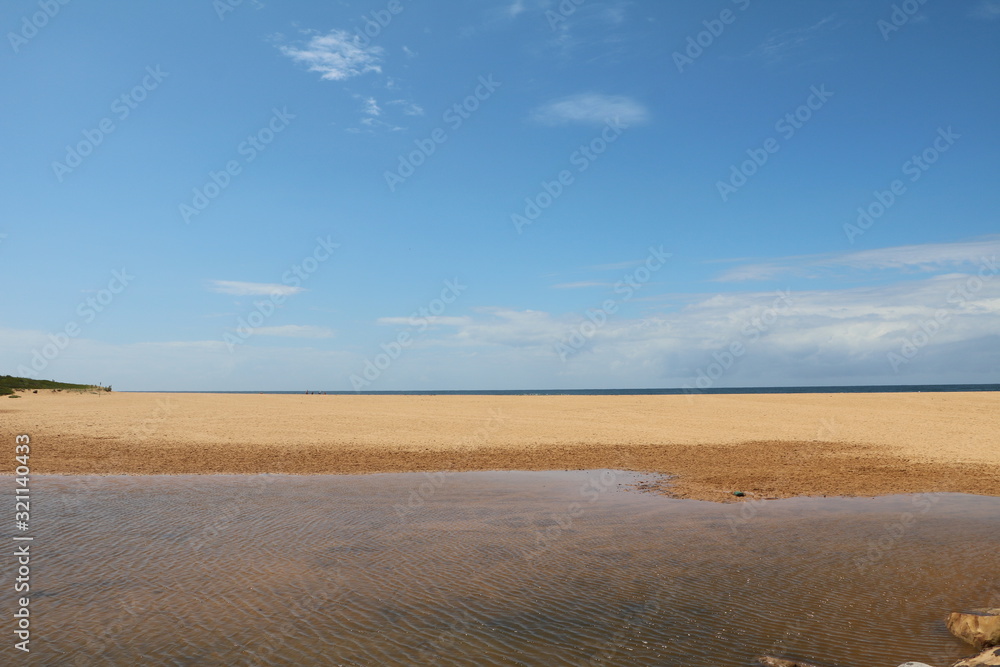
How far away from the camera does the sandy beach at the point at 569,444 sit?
62.3ft

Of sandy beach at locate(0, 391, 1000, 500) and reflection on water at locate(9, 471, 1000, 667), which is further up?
sandy beach at locate(0, 391, 1000, 500)

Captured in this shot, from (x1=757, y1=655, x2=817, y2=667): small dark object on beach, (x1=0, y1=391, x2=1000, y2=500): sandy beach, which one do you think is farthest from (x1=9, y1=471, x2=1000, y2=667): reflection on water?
(x1=0, y1=391, x2=1000, y2=500): sandy beach

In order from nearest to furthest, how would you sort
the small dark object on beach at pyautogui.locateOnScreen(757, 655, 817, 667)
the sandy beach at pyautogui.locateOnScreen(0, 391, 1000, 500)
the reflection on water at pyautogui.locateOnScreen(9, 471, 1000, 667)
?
the small dark object on beach at pyautogui.locateOnScreen(757, 655, 817, 667) → the reflection on water at pyautogui.locateOnScreen(9, 471, 1000, 667) → the sandy beach at pyautogui.locateOnScreen(0, 391, 1000, 500)

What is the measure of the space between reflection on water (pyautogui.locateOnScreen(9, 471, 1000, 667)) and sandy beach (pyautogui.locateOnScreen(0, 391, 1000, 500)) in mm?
3599

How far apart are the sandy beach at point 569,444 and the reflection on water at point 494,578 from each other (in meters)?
3.60

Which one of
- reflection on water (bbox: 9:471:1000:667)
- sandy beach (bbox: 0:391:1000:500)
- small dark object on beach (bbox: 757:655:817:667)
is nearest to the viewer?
small dark object on beach (bbox: 757:655:817:667)

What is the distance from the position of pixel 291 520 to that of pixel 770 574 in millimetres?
9117

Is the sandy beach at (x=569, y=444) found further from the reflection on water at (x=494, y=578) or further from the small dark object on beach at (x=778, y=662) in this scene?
the small dark object on beach at (x=778, y=662)

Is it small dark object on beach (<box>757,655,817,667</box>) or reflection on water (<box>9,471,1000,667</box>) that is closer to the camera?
small dark object on beach (<box>757,655,817,667</box>)

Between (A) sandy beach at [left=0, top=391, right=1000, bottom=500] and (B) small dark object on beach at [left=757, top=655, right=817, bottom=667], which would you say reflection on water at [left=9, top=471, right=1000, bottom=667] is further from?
(A) sandy beach at [left=0, top=391, right=1000, bottom=500]

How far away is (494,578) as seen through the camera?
954cm

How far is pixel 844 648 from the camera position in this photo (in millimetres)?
7176

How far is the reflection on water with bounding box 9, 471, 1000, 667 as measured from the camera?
7137mm

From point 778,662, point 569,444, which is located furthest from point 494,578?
point 569,444
